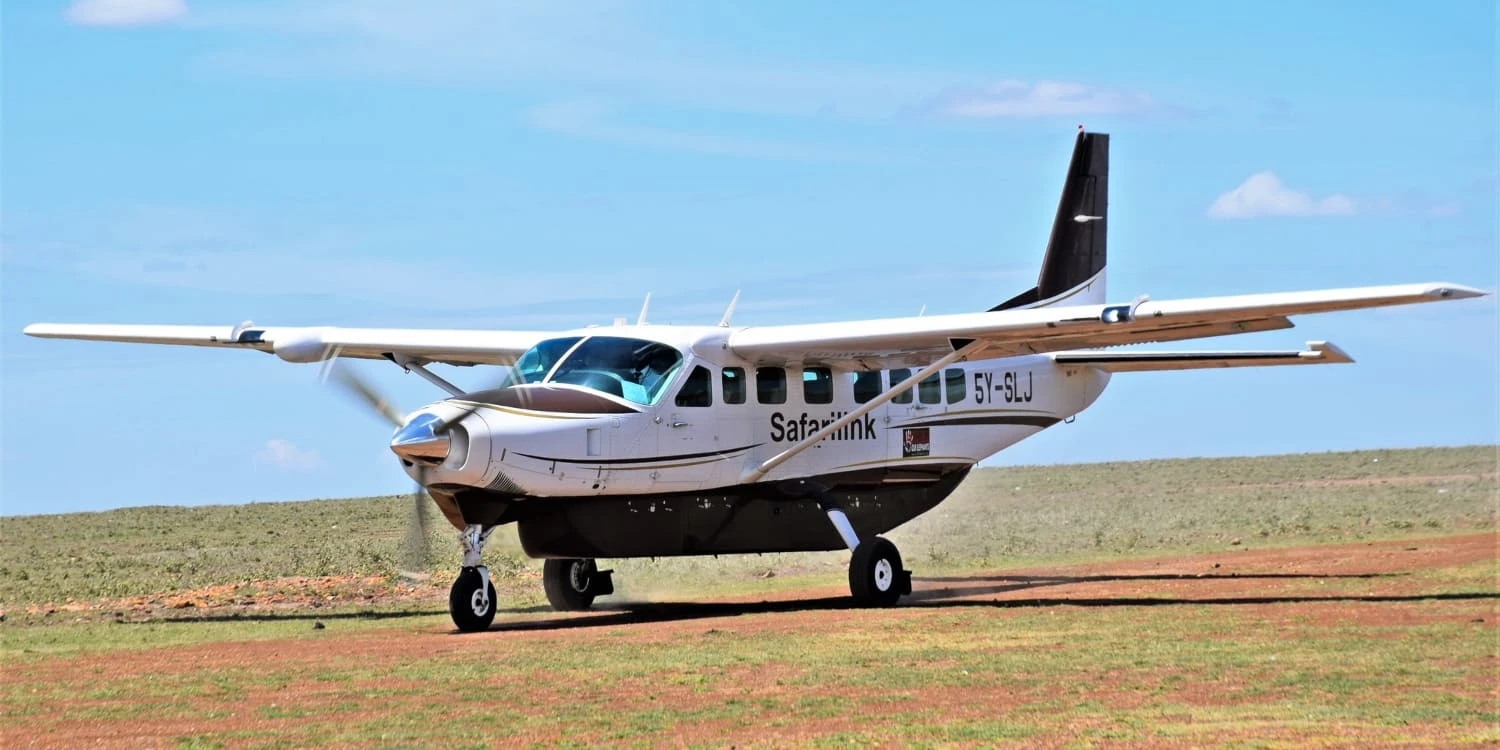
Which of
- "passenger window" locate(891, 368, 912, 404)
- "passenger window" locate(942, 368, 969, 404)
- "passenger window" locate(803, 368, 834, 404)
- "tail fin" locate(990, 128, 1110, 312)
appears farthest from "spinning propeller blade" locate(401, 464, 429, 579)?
"tail fin" locate(990, 128, 1110, 312)

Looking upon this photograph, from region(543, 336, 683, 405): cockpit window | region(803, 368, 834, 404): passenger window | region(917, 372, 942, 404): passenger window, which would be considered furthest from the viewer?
region(917, 372, 942, 404): passenger window

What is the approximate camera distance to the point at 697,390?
2023cm

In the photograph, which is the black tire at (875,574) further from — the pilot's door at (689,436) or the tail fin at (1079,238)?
the tail fin at (1079,238)

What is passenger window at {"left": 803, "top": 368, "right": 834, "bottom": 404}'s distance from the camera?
21562mm

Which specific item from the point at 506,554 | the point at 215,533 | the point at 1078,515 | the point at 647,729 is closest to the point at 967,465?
the point at 506,554

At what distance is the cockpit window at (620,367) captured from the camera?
63.3 feet

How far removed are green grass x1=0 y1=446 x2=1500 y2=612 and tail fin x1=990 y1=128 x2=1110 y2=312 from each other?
3.29 m

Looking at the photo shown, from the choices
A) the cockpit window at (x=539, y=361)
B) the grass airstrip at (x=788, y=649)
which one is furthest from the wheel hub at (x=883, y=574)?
the cockpit window at (x=539, y=361)

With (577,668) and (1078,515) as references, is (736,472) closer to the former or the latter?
(577,668)

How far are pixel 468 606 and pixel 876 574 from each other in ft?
16.1

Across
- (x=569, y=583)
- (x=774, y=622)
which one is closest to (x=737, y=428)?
(x=774, y=622)

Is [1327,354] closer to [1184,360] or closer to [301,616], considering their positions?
[1184,360]

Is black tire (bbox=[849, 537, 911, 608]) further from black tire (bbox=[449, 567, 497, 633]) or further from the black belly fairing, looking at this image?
black tire (bbox=[449, 567, 497, 633])

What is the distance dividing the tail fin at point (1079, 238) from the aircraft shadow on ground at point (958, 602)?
159 inches
